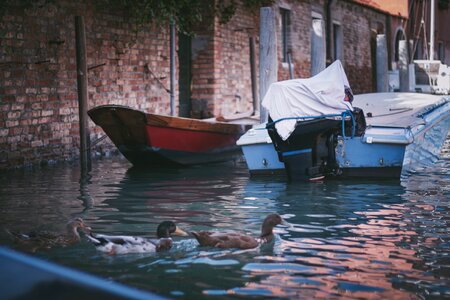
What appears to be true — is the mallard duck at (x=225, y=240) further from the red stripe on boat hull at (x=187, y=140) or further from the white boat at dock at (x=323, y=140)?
the red stripe on boat hull at (x=187, y=140)

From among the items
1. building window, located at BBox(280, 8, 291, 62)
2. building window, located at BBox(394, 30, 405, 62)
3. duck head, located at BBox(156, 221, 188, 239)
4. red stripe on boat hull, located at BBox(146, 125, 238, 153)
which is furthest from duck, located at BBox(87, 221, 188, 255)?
building window, located at BBox(394, 30, 405, 62)

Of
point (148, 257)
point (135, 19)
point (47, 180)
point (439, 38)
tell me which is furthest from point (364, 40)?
point (148, 257)

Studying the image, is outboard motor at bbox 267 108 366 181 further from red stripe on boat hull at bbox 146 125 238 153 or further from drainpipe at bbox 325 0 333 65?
drainpipe at bbox 325 0 333 65

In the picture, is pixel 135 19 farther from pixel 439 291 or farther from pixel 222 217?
pixel 439 291

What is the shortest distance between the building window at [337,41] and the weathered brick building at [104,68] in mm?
2979

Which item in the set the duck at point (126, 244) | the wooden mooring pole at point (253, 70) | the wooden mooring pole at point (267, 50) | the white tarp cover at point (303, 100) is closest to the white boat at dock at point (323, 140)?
the white tarp cover at point (303, 100)

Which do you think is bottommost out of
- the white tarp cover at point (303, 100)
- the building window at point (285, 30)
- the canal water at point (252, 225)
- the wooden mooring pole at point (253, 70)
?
the canal water at point (252, 225)

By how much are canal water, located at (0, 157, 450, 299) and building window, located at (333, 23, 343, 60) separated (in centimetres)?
1147

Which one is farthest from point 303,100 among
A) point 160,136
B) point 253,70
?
point 253,70

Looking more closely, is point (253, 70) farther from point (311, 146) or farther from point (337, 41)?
point (337, 41)

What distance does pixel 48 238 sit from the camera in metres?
5.43

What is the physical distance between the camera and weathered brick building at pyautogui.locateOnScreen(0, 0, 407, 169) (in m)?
10.1

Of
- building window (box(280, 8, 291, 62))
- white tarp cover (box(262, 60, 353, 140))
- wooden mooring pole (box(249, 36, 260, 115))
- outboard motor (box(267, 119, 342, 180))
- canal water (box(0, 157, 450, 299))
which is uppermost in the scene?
building window (box(280, 8, 291, 62))

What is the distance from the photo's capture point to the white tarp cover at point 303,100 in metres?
9.23
